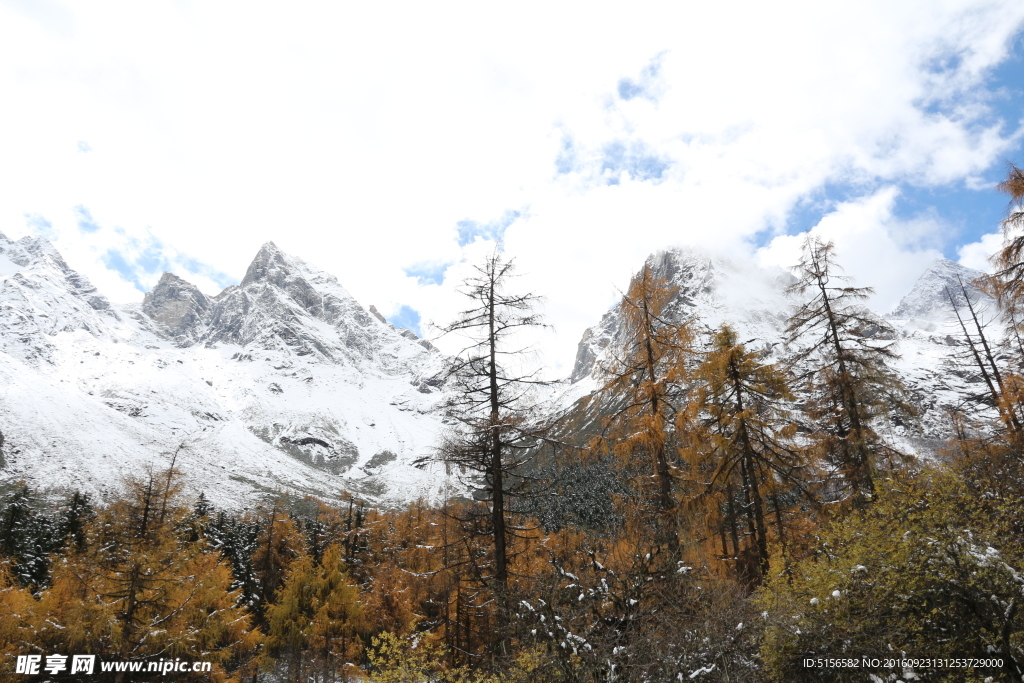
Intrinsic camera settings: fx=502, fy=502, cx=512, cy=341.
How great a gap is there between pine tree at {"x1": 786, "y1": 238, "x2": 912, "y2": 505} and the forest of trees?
0.25 feet

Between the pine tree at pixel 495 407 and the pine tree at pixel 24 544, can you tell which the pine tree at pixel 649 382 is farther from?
the pine tree at pixel 24 544

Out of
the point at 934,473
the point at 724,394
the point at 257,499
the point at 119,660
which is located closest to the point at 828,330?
the point at 724,394

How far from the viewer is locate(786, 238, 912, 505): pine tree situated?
14.6 m

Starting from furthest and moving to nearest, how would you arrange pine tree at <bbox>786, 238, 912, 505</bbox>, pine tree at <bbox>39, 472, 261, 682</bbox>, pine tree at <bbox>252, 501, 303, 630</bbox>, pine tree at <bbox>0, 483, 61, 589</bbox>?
pine tree at <bbox>252, 501, 303, 630</bbox>, pine tree at <bbox>0, 483, 61, 589</bbox>, pine tree at <bbox>39, 472, 261, 682</bbox>, pine tree at <bbox>786, 238, 912, 505</bbox>

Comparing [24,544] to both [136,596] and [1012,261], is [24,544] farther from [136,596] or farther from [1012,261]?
[1012,261]

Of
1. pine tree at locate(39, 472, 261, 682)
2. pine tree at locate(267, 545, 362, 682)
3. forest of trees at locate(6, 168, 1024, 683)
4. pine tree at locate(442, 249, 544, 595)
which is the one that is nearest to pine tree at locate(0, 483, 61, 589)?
pine tree at locate(39, 472, 261, 682)

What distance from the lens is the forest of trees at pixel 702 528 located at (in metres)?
8.08

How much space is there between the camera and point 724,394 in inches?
557

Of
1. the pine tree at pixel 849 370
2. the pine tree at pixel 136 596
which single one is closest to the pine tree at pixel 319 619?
the pine tree at pixel 136 596

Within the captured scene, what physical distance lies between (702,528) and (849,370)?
6.67m

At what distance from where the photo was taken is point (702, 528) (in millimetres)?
14195

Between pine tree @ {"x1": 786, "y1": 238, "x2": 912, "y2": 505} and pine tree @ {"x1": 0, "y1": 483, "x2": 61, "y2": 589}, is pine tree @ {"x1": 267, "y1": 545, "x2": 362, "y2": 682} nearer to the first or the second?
pine tree @ {"x1": 0, "y1": 483, "x2": 61, "y2": 589}

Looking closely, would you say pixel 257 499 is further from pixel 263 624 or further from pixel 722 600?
pixel 722 600

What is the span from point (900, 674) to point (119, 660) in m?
23.3
